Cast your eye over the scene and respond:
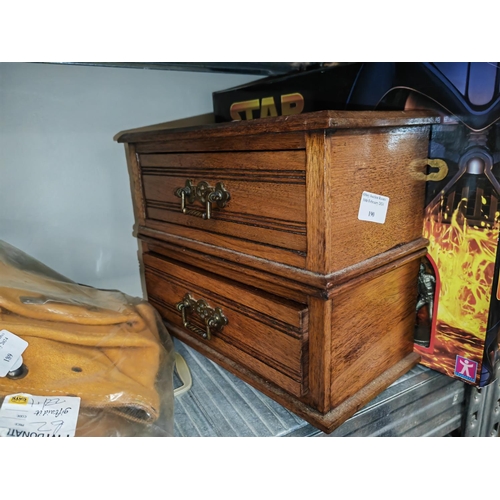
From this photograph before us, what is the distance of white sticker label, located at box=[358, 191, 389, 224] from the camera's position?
0.53m

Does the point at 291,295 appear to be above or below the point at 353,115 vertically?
below

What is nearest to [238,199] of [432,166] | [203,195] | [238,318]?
[203,195]

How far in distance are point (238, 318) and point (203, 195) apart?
210 millimetres

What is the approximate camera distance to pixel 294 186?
19.9 inches

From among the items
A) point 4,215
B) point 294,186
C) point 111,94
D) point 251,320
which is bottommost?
point 251,320

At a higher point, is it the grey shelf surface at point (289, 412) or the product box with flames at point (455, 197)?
the product box with flames at point (455, 197)

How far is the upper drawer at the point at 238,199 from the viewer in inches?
20.3

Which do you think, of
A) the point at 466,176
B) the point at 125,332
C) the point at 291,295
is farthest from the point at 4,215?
the point at 466,176

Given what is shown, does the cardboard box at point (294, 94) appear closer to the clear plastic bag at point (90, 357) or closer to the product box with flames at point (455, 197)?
the product box with flames at point (455, 197)

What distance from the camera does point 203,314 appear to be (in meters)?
0.71

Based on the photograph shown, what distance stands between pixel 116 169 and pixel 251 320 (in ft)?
1.79

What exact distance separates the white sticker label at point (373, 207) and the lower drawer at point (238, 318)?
0.15m

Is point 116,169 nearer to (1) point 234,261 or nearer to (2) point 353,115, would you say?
(1) point 234,261

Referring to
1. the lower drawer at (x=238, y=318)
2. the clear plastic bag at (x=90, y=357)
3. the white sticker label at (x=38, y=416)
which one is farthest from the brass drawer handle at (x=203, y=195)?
the white sticker label at (x=38, y=416)
